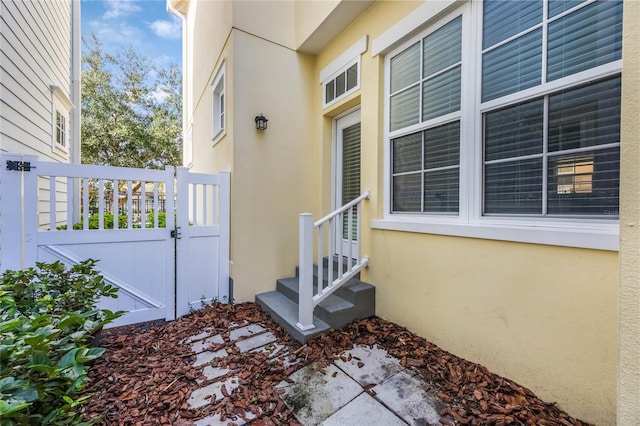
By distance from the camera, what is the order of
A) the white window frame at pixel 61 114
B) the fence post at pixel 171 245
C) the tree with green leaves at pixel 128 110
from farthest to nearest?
1. the tree with green leaves at pixel 128 110
2. the white window frame at pixel 61 114
3. the fence post at pixel 171 245

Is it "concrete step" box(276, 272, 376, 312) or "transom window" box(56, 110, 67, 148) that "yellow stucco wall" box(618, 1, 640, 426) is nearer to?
"concrete step" box(276, 272, 376, 312)

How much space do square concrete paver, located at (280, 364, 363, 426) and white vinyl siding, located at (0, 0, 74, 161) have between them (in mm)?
4571

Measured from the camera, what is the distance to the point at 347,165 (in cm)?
403

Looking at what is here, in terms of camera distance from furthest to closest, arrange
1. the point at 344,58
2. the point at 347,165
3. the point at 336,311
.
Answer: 1. the point at 347,165
2. the point at 344,58
3. the point at 336,311

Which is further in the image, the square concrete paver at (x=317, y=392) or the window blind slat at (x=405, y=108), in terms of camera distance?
the window blind slat at (x=405, y=108)

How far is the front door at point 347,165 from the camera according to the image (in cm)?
383

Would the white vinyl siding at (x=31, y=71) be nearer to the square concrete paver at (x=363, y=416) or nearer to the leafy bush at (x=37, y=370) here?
the leafy bush at (x=37, y=370)

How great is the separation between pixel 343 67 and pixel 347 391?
3.68 meters

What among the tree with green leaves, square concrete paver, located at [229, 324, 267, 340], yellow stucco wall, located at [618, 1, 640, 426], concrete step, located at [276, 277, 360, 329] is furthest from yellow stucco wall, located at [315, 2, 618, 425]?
the tree with green leaves

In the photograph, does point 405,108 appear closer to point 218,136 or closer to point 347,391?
point 347,391

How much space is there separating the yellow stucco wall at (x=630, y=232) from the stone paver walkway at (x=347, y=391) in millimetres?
1059

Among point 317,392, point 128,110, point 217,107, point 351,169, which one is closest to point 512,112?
point 351,169

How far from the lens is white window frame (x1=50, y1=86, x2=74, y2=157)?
209 inches

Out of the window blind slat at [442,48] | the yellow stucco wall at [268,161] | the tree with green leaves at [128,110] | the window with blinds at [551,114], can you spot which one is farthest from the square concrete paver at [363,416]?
the tree with green leaves at [128,110]
